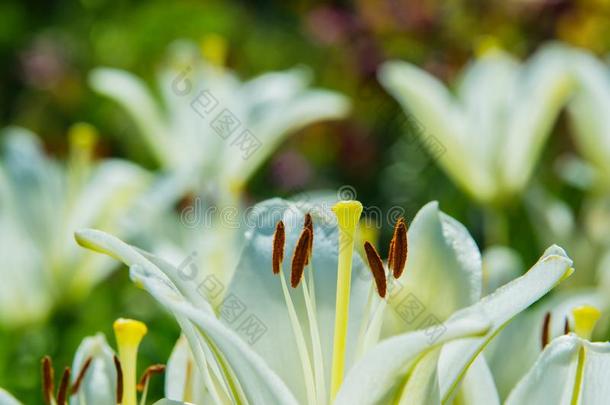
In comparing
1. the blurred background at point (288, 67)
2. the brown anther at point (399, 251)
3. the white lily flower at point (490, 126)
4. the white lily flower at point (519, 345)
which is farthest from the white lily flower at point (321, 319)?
the white lily flower at point (490, 126)

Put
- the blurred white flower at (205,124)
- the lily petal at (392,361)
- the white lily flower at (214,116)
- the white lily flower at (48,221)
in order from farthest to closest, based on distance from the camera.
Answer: the white lily flower at (214,116) → the blurred white flower at (205,124) → the white lily flower at (48,221) → the lily petal at (392,361)

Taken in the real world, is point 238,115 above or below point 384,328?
above

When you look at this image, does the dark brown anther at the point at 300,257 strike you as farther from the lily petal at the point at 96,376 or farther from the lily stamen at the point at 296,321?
the lily petal at the point at 96,376

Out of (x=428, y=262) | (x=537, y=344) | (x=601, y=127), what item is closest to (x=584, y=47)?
(x=601, y=127)

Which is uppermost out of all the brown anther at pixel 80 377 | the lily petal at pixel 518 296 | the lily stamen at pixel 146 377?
the brown anther at pixel 80 377

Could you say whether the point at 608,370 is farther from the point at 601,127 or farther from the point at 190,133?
the point at 190,133

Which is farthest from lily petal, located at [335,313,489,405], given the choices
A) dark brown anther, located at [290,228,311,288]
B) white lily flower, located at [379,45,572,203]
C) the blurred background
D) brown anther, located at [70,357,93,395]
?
white lily flower, located at [379,45,572,203]

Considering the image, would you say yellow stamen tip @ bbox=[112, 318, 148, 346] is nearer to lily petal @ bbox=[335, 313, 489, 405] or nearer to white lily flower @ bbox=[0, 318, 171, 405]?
white lily flower @ bbox=[0, 318, 171, 405]
